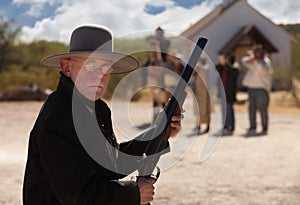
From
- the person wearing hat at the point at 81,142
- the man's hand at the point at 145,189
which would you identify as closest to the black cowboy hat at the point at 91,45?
the person wearing hat at the point at 81,142

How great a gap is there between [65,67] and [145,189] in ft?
2.17

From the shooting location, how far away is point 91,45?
273cm

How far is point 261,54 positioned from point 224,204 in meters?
6.65

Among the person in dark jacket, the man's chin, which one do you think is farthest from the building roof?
the man's chin

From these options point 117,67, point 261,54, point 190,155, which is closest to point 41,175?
point 117,67

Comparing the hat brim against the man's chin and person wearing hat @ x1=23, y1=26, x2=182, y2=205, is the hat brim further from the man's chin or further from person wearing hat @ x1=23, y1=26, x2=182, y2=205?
the man's chin

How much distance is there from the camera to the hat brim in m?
2.67

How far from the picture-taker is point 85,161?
7.89ft

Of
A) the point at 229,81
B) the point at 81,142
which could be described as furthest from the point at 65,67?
the point at 229,81

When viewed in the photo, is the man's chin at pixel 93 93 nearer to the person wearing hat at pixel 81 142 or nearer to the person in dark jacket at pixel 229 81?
the person wearing hat at pixel 81 142

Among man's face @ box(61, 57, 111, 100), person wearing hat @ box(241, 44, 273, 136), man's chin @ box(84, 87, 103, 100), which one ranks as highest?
man's face @ box(61, 57, 111, 100)

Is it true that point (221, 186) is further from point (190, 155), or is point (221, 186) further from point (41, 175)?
point (41, 175)

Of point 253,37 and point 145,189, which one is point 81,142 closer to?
point 145,189

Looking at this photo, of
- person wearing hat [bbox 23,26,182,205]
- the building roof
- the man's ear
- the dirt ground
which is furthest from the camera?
the building roof
